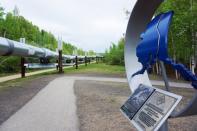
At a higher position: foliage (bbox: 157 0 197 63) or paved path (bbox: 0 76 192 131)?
foliage (bbox: 157 0 197 63)

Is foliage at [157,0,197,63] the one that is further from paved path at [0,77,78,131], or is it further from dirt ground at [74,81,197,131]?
paved path at [0,77,78,131]

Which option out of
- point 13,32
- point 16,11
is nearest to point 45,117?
point 13,32

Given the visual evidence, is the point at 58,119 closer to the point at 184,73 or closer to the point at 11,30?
the point at 184,73

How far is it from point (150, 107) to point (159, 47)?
0.80m

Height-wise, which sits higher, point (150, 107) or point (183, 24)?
point (183, 24)

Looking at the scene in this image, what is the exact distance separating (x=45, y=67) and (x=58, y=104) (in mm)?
33906

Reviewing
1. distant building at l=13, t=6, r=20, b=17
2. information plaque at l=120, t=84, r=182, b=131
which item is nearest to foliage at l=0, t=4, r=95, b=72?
distant building at l=13, t=6, r=20, b=17

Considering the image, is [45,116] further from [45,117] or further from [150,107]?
[150,107]

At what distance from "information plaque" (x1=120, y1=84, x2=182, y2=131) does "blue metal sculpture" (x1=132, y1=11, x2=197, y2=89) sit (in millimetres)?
396

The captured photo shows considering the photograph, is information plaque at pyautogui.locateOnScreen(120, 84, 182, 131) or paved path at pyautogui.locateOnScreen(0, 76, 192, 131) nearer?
information plaque at pyautogui.locateOnScreen(120, 84, 182, 131)

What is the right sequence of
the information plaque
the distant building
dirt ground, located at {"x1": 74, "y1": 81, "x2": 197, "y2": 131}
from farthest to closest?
the distant building
dirt ground, located at {"x1": 74, "y1": 81, "x2": 197, "y2": 131}
the information plaque

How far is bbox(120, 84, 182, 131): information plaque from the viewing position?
14.6ft

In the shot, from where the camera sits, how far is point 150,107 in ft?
16.1

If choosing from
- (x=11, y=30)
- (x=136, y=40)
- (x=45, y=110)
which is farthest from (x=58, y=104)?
(x=11, y=30)
